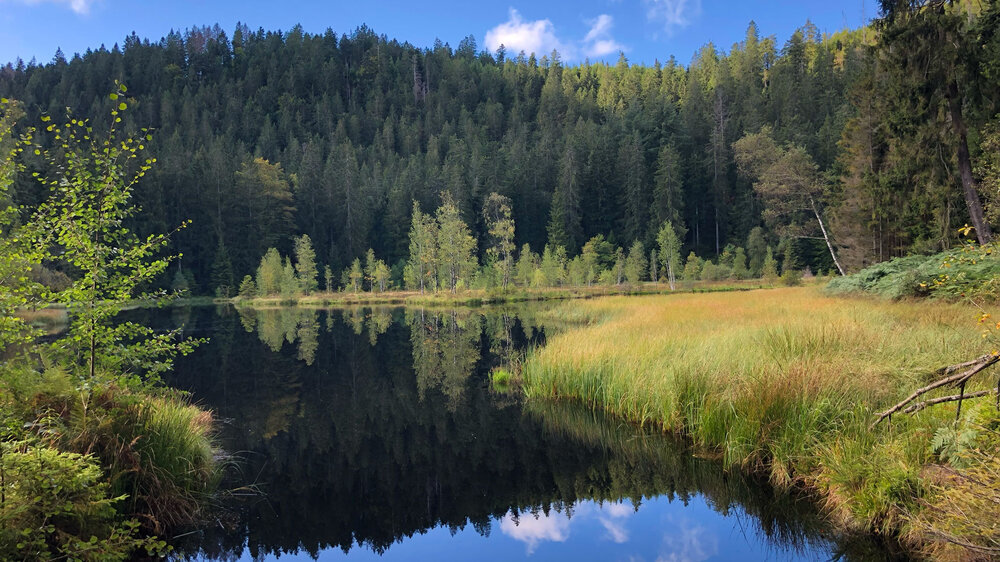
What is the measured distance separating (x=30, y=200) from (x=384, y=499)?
60.1 m

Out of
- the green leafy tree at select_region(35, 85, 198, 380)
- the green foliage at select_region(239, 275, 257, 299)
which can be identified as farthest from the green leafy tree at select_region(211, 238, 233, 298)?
the green leafy tree at select_region(35, 85, 198, 380)

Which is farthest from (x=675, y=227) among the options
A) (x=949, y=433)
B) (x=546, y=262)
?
(x=949, y=433)

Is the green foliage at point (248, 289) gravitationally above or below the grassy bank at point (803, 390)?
above

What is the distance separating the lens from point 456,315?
37344mm

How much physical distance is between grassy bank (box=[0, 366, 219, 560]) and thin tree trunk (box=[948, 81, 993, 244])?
2007cm

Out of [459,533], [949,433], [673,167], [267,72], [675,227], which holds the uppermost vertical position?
[267,72]

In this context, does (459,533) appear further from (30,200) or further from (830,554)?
(30,200)

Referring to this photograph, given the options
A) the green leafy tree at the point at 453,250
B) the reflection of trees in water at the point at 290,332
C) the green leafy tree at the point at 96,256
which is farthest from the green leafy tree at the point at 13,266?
the green leafy tree at the point at 453,250

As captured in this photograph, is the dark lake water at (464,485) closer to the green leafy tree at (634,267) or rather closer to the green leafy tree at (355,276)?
the green leafy tree at (634,267)

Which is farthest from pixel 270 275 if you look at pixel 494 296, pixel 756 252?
pixel 756 252

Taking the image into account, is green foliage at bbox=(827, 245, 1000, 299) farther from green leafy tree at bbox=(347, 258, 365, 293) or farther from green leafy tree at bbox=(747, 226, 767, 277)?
green leafy tree at bbox=(347, 258, 365, 293)

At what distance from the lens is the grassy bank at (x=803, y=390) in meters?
5.75

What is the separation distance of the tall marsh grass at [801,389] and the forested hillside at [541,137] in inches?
364

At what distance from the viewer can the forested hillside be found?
62.4 ft
